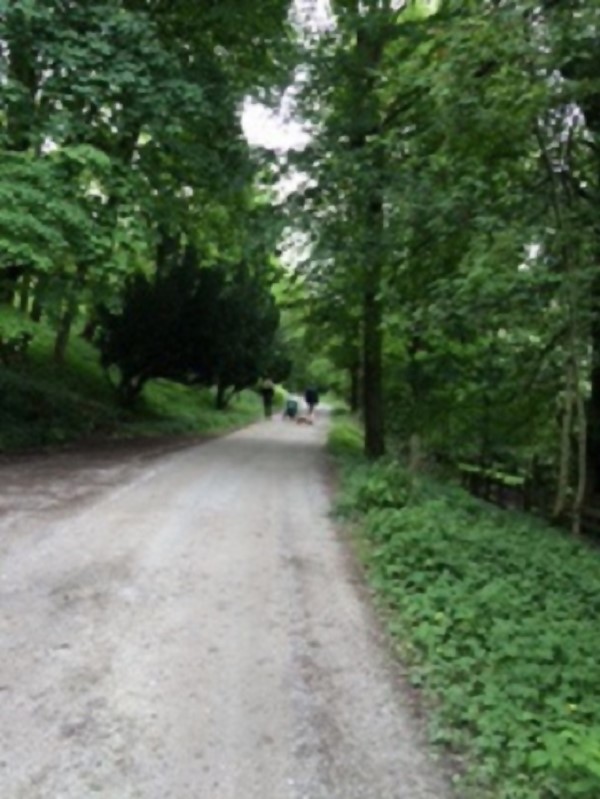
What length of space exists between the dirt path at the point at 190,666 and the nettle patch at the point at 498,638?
292 mm

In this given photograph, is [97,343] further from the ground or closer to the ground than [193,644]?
further from the ground

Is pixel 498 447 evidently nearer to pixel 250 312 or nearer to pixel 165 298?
pixel 165 298

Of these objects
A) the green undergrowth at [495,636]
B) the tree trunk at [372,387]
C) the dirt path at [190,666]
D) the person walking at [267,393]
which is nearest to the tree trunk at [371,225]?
the tree trunk at [372,387]

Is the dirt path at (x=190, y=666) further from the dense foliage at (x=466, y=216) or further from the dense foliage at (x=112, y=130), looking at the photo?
the dense foliage at (x=112, y=130)

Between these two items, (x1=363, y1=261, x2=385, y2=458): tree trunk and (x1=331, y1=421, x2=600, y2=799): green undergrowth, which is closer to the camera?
(x1=331, y1=421, x2=600, y2=799): green undergrowth

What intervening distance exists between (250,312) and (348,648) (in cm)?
2203

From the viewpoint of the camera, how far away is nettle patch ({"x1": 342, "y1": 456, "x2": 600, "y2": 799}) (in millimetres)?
3488

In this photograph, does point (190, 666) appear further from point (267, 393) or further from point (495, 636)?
point (267, 393)

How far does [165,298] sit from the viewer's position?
68.9ft


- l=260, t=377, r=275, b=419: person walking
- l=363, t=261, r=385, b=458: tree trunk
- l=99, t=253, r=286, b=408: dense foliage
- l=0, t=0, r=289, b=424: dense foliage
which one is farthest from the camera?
l=260, t=377, r=275, b=419: person walking

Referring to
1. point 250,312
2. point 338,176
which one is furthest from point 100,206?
point 250,312

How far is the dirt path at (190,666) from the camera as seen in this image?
3449 mm

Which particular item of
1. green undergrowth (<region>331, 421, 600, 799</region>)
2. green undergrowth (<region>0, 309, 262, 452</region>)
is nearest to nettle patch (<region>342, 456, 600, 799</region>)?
green undergrowth (<region>331, 421, 600, 799</region>)

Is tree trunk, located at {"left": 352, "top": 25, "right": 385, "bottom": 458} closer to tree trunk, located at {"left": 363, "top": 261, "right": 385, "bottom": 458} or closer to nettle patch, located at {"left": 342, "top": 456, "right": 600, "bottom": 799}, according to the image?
tree trunk, located at {"left": 363, "top": 261, "right": 385, "bottom": 458}
